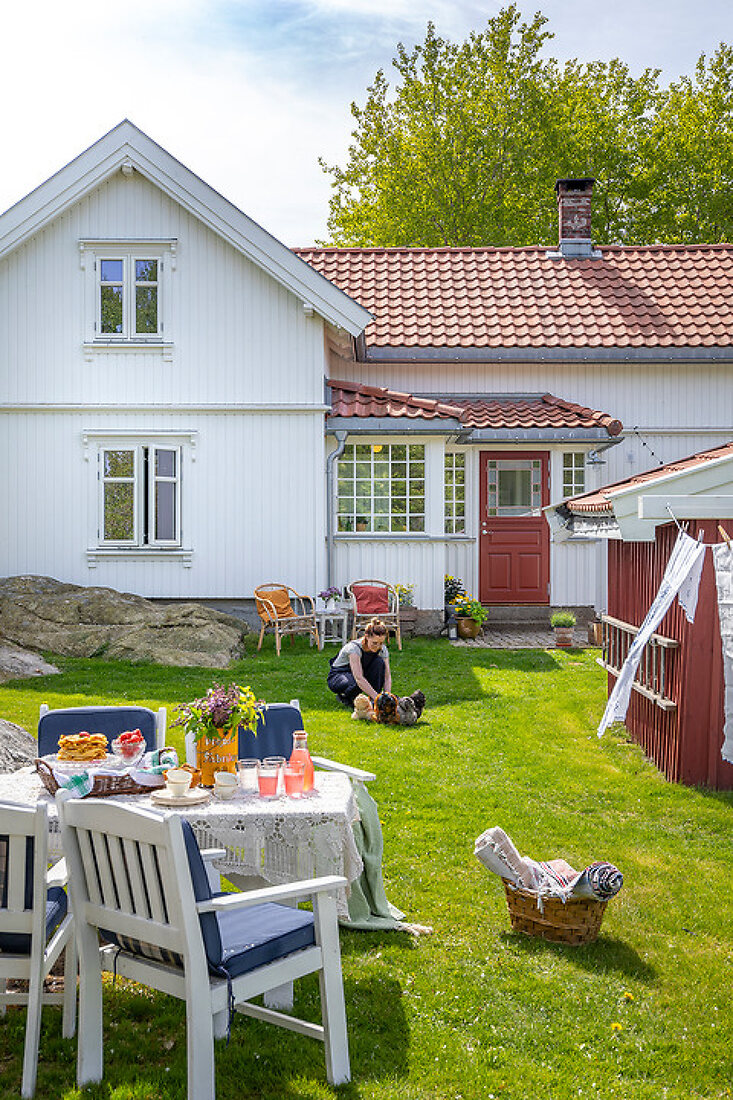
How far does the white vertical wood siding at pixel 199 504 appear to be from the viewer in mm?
15859

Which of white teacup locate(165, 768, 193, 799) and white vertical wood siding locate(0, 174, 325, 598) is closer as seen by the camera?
white teacup locate(165, 768, 193, 799)

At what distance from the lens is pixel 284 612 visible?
1502 cm

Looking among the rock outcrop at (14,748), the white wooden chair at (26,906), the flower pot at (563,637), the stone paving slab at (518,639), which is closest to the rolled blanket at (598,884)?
the white wooden chair at (26,906)

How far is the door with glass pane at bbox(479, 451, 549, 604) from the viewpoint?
17.0 m

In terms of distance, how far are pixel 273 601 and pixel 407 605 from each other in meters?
1.97

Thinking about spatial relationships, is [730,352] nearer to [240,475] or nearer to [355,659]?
[240,475]

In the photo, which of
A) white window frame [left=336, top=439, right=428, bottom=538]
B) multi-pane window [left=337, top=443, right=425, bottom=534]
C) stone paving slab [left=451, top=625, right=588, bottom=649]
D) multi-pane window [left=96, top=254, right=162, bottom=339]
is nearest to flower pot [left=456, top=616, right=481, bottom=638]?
stone paving slab [left=451, top=625, right=588, bottom=649]

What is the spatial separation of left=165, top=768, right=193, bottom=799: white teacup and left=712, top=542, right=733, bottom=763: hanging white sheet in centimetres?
428

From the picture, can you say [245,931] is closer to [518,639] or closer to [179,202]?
[518,639]

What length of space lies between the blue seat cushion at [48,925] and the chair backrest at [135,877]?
215mm

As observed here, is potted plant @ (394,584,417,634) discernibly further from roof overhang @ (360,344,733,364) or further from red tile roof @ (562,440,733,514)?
red tile roof @ (562,440,733,514)

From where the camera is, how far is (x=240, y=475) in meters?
15.9

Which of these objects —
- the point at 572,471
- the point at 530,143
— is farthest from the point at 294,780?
the point at 530,143

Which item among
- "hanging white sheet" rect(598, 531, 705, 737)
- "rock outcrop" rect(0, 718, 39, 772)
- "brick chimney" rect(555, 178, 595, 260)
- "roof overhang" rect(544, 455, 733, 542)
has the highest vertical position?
"brick chimney" rect(555, 178, 595, 260)
